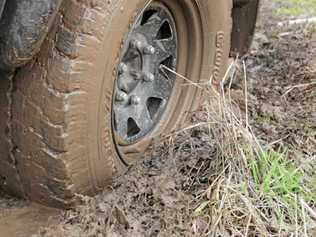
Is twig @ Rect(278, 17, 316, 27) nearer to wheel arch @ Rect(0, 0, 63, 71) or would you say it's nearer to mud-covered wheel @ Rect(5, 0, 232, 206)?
mud-covered wheel @ Rect(5, 0, 232, 206)

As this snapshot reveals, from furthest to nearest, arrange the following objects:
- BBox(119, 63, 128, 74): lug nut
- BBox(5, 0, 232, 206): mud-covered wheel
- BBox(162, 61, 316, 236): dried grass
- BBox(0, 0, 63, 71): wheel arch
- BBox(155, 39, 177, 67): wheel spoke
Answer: BBox(155, 39, 177, 67): wheel spoke → BBox(119, 63, 128, 74): lug nut → BBox(162, 61, 316, 236): dried grass → BBox(5, 0, 232, 206): mud-covered wheel → BBox(0, 0, 63, 71): wheel arch

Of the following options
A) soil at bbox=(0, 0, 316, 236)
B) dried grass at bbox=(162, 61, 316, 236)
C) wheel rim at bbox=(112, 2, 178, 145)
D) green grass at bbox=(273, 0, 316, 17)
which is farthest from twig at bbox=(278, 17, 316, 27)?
dried grass at bbox=(162, 61, 316, 236)

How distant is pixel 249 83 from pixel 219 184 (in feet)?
4.48

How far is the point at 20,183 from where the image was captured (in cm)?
293

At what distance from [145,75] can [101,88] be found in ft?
1.68

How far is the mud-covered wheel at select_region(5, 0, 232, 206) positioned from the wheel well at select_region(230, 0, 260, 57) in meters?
0.45

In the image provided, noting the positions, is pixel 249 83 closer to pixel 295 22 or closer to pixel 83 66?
pixel 295 22

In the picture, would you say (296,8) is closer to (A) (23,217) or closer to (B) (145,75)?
(B) (145,75)

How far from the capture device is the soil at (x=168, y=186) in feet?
9.16

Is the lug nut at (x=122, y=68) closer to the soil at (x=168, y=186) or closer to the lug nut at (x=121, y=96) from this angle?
the lug nut at (x=121, y=96)

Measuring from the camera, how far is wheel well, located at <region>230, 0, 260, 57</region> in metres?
3.95

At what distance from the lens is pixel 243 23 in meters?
4.02

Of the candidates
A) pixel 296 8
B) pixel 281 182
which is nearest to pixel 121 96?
pixel 281 182

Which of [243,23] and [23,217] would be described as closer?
[23,217]
